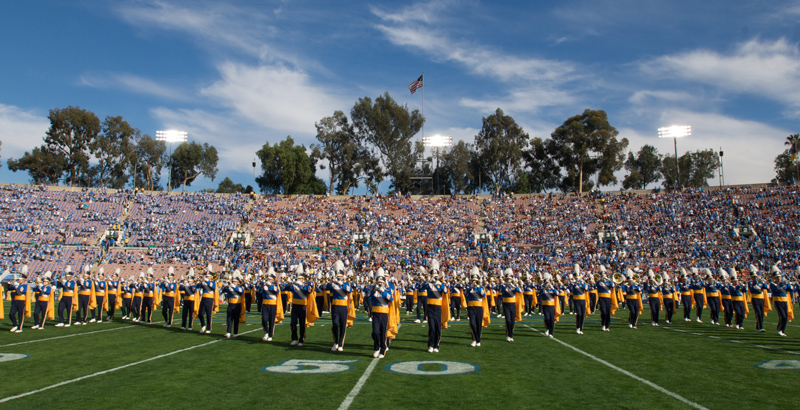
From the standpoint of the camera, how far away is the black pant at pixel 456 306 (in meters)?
20.1

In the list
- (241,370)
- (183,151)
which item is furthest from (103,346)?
(183,151)

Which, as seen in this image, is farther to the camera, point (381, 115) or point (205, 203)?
point (381, 115)

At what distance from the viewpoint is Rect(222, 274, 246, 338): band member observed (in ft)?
45.3

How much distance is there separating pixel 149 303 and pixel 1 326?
477 centimetres

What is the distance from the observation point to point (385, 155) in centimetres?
6456

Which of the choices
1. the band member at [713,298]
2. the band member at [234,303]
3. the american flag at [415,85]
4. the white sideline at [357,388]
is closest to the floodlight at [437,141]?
the american flag at [415,85]

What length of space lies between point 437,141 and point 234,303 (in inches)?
2197

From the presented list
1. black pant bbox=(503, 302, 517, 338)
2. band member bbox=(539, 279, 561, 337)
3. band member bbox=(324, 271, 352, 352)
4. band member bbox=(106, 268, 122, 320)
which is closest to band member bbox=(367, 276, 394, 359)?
band member bbox=(324, 271, 352, 352)

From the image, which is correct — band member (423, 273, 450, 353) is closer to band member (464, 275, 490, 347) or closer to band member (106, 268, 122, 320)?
band member (464, 275, 490, 347)

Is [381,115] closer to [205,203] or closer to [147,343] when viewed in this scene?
[205,203]

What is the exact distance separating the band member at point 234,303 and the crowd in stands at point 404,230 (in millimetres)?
26312

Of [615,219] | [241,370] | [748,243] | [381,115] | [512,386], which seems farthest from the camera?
[381,115]

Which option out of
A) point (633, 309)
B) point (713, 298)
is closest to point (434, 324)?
point (633, 309)

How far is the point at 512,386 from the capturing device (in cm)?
791
